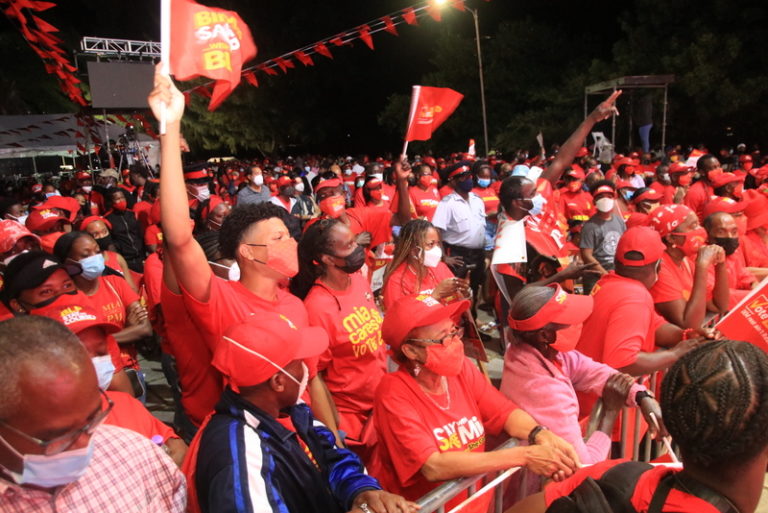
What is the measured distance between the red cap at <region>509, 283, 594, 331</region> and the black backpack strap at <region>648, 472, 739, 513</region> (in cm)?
134

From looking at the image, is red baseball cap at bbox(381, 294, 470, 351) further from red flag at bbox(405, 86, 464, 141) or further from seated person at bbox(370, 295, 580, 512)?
red flag at bbox(405, 86, 464, 141)

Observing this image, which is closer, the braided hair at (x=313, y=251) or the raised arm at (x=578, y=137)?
the braided hair at (x=313, y=251)

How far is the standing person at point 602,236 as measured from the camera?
668 centimetres

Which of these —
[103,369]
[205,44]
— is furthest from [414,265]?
[103,369]

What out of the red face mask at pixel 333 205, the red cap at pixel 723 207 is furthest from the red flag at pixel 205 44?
the red cap at pixel 723 207

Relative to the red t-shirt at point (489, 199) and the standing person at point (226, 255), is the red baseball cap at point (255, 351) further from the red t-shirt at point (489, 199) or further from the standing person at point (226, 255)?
the red t-shirt at point (489, 199)

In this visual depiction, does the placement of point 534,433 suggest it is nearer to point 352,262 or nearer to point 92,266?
point 352,262

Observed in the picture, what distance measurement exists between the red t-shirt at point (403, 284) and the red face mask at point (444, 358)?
6.14ft

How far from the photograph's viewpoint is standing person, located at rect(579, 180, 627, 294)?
6.68 metres

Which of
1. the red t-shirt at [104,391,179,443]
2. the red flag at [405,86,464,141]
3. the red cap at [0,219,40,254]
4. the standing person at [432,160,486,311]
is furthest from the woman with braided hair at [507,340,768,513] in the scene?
the red flag at [405,86,464,141]

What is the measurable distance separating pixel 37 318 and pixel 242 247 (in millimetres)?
1509

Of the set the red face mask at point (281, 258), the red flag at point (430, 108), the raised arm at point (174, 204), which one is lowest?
the red face mask at point (281, 258)

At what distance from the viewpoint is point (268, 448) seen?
1.96 metres

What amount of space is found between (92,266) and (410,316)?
287cm
